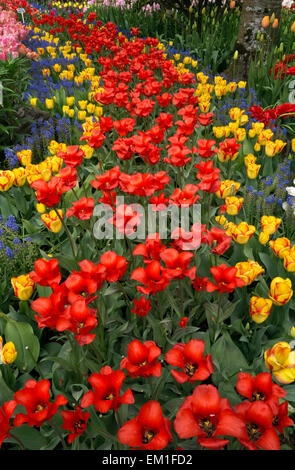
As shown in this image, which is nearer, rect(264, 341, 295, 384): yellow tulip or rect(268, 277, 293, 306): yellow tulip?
rect(264, 341, 295, 384): yellow tulip

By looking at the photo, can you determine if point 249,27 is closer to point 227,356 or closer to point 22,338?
point 227,356

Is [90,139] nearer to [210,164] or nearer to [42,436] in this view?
[210,164]

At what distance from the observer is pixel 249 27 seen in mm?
4566

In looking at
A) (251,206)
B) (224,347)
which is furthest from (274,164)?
(224,347)

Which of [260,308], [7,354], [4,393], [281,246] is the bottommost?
[4,393]

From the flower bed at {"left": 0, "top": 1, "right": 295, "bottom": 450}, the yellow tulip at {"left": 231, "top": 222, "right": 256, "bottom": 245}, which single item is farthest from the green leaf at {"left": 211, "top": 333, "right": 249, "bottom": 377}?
the yellow tulip at {"left": 231, "top": 222, "right": 256, "bottom": 245}

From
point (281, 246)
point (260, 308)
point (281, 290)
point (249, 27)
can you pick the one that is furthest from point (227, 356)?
point (249, 27)

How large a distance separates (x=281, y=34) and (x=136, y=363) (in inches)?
234

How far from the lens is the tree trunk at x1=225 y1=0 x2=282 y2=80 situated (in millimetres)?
4418

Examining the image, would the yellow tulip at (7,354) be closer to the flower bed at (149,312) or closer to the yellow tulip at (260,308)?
the flower bed at (149,312)

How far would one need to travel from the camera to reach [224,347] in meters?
1.61

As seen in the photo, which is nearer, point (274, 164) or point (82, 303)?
point (82, 303)

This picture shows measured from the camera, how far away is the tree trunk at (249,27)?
14.5 ft

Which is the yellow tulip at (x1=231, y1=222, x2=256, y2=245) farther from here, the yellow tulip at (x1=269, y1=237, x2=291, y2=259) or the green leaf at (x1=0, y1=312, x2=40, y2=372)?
the green leaf at (x1=0, y1=312, x2=40, y2=372)
